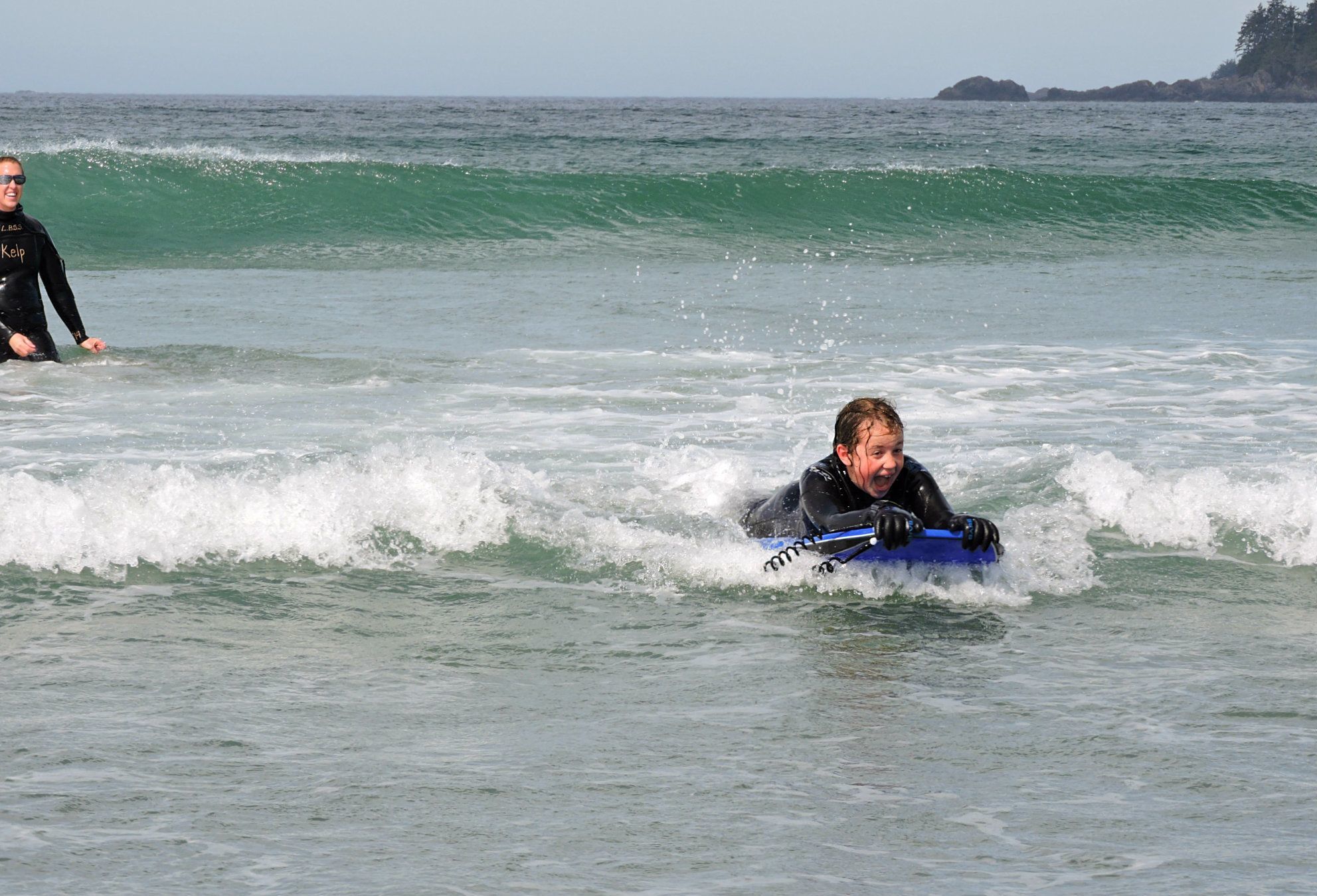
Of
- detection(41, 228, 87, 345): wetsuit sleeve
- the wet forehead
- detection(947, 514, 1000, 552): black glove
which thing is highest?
detection(41, 228, 87, 345): wetsuit sleeve

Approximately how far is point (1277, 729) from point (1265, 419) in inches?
226

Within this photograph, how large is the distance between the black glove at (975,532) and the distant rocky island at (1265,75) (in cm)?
16302

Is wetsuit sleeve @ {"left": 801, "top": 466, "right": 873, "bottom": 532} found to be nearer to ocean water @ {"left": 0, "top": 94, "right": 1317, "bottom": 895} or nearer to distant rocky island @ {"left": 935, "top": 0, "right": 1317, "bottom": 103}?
ocean water @ {"left": 0, "top": 94, "right": 1317, "bottom": 895}

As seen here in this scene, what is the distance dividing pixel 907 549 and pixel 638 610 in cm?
107

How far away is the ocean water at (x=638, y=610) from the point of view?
364 centimetres

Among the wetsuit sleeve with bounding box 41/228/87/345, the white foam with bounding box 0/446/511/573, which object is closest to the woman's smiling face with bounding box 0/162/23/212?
the wetsuit sleeve with bounding box 41/228/87/345

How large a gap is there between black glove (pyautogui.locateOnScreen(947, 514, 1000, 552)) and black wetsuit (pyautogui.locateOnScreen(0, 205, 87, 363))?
7.06 metres

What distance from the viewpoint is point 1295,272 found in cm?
1922

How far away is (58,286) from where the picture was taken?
1051 centimetres

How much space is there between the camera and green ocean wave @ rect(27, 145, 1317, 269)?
22.5 meters

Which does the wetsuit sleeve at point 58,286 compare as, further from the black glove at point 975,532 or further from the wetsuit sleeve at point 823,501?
the black glove at point 975,532

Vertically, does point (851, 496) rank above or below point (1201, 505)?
above

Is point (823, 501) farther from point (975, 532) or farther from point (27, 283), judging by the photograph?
point (27, 283)

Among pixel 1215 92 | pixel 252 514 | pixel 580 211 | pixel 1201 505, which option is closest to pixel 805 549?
pixel 1201 505
